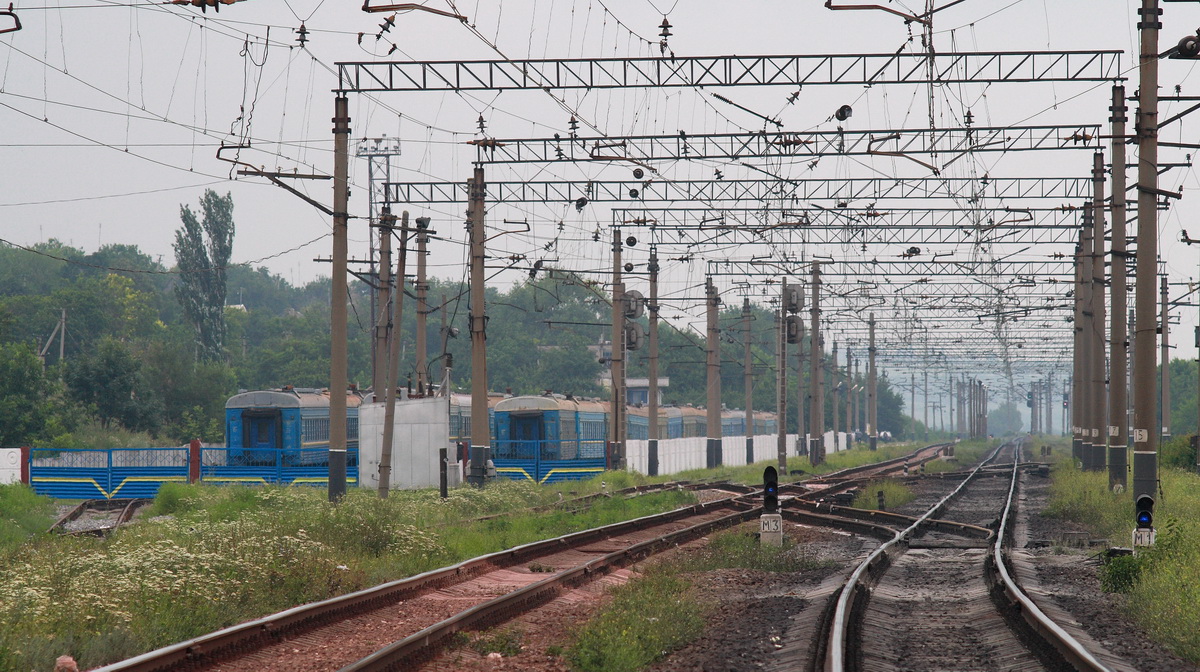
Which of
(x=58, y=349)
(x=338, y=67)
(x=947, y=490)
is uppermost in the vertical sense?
(x=338, y=67)

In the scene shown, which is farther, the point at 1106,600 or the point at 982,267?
the point at 982,267

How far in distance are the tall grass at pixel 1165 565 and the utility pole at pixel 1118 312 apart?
991 millimetres

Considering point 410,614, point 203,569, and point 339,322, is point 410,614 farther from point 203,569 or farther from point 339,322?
point 339,322

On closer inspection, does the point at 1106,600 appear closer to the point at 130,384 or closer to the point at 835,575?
the point at 835,575

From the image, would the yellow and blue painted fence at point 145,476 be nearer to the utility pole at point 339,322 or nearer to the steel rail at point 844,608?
the utility pole at point 339,322

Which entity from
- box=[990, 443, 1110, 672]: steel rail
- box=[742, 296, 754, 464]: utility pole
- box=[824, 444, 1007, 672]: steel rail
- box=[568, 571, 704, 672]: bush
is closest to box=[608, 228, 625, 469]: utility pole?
box=[742, 296, 754, 464]: utility pole

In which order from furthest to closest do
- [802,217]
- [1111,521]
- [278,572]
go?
[802,217] < [1111,521] < [278,572]

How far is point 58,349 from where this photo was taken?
7694cm

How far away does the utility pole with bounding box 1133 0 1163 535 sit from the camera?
18.6m

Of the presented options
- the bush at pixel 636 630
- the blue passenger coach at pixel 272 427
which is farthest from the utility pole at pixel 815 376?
the bush at pixel 636 630

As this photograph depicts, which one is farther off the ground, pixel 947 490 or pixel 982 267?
pixel 982 267

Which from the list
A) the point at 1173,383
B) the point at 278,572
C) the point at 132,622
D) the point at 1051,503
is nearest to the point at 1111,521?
the point at 1051,503

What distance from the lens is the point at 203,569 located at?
41.1 ft

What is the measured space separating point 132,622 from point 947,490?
3157 cm
